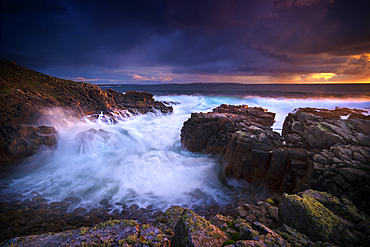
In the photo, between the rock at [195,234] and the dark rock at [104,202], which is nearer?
the rock at [195,234]

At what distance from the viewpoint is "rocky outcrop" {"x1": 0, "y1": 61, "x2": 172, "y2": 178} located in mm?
8656

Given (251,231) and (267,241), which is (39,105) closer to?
(251,231)

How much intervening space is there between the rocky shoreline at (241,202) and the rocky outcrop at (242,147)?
5 cm

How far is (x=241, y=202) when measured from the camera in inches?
260

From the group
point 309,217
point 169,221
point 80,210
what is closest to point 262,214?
point 309,217

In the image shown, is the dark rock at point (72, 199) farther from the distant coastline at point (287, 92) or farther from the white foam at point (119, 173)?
the distant coastline at point (287, 92)

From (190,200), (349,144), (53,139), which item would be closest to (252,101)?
(349,144)

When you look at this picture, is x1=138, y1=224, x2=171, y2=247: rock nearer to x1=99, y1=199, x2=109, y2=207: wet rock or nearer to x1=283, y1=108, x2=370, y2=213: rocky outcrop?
x1=99, y1=199, x2=109, y2=207: wet rock

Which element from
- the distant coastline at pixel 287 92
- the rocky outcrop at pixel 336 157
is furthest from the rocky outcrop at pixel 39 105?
the distant coastline at pixel 287 92

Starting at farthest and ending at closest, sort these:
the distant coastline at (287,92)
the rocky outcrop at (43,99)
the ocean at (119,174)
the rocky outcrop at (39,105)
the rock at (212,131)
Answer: the distant coastline at (287,92)
the rock at (212,131)
the rocky outcrop at (43,99)
the rocky outcrop at (39,105)
the ocean at (119,174)

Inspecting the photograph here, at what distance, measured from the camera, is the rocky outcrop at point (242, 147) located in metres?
7.13

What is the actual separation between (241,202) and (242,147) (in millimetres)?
2810

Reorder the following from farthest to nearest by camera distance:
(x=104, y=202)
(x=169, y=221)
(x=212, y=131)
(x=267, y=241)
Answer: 1. (x=212, y=131)
2. (x=104, y=202)
3. (x=169, y=221)
4. (x=267, y=241)

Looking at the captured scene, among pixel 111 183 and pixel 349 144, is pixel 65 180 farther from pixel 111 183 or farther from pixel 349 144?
pixel 349 144
